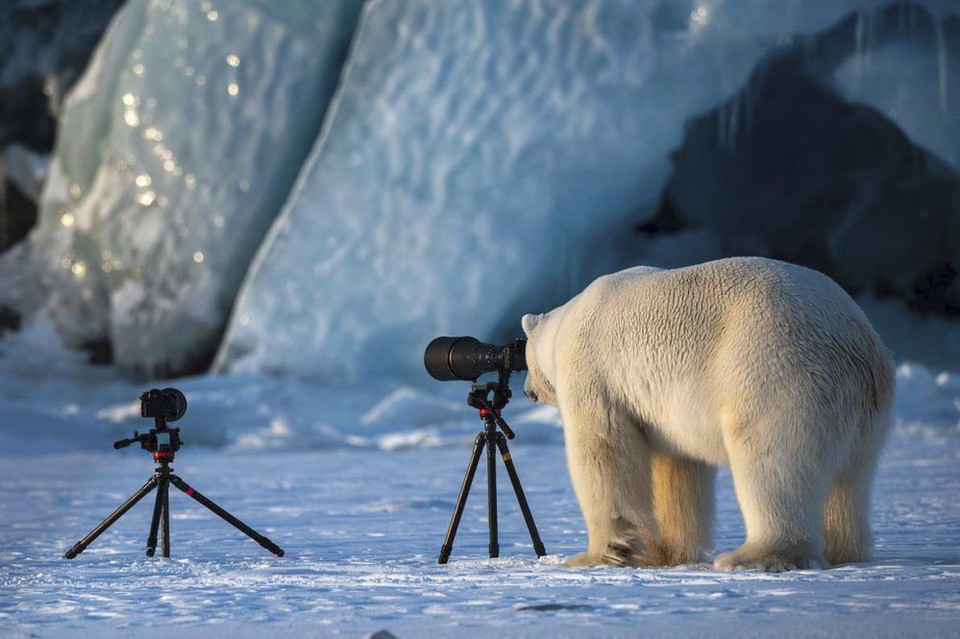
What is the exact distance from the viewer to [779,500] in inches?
121

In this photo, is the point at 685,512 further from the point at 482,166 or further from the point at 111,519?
the point at 482,166

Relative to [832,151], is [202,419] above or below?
below

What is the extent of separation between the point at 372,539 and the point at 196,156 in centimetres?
719

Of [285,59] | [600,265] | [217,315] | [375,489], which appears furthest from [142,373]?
[375,489]

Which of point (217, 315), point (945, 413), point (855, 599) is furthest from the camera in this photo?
point (217, 315)

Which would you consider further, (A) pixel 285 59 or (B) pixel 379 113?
(A) pixel 285 59

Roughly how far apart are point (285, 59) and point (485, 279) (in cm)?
255

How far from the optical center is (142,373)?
1137 cm

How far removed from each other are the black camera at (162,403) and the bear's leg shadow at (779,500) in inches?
66.1

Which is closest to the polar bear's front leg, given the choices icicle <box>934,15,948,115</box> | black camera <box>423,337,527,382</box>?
black camera <box>423,337,527,382</box>

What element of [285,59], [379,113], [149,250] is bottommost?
[149,250]

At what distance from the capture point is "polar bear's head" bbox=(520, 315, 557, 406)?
12.3 feet

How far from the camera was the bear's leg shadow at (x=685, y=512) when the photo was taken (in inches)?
141

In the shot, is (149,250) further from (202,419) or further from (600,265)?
(600,265)
